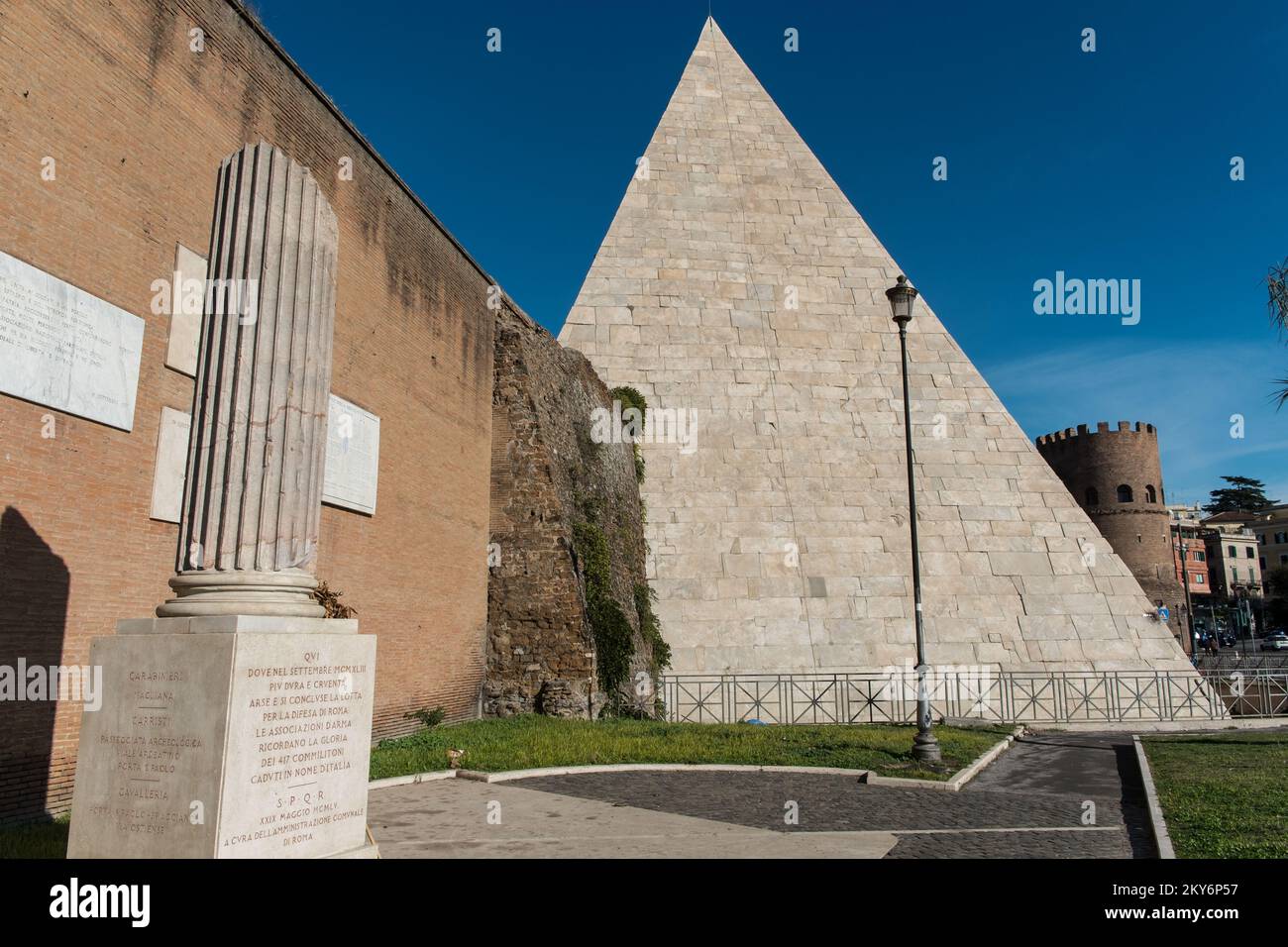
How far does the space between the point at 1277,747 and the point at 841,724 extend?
6147mm

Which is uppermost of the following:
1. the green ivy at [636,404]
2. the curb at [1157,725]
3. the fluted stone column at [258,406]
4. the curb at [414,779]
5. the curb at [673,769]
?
the green ivy at [636,404]

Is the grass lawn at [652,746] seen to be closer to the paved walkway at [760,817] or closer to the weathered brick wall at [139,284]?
the paved walkway at [760,817]

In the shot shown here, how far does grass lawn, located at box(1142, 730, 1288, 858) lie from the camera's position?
5.90 metres

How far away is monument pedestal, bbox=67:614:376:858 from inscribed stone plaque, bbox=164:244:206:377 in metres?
4.80

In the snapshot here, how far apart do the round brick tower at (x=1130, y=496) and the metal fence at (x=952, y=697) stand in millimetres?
33598

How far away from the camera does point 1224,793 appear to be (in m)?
7.98

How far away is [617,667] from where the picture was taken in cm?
1458

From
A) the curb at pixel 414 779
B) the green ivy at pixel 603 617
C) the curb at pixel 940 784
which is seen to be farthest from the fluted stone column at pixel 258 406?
the green ivy at pixel 603 617

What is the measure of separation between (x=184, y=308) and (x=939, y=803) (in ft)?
28.5

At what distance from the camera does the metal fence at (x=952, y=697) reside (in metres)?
16.2

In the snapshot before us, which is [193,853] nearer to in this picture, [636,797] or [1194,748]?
[636,797]

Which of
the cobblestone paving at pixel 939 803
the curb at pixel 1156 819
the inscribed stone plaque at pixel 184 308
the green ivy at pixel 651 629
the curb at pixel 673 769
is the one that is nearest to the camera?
the curb at pixel 1156 819

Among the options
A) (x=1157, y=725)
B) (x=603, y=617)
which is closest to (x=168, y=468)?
(x=603, y=617)

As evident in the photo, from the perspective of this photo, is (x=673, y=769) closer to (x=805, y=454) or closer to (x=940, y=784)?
(x=940, y=784)
